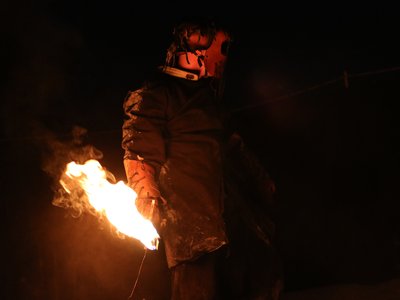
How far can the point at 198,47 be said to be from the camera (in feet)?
10.5

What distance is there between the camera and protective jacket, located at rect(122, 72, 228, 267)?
9.44ft

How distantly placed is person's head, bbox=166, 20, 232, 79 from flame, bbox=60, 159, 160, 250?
89 centimetres

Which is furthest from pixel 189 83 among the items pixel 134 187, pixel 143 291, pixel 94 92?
pixel 143 291

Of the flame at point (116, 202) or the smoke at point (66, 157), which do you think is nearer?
the flame at point (116, 202)

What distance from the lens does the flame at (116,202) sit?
2.77m

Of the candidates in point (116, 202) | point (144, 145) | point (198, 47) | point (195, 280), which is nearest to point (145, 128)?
→ point (144, 145)

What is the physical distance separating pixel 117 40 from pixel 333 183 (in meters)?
2.51

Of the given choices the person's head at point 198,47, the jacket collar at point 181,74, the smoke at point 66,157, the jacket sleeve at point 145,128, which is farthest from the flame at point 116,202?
the person's head at point 198,47

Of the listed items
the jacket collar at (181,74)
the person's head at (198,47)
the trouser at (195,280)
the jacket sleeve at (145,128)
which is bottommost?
the trouser at (195,280)

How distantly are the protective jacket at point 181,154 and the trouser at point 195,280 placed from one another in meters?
0.07

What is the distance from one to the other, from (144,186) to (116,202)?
229 millimetres

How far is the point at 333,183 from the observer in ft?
15.8

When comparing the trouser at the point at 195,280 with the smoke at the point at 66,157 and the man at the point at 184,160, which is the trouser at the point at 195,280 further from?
the smoke at the point at 66,157

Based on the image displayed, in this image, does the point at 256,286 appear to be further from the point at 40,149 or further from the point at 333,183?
the point at 40,149
